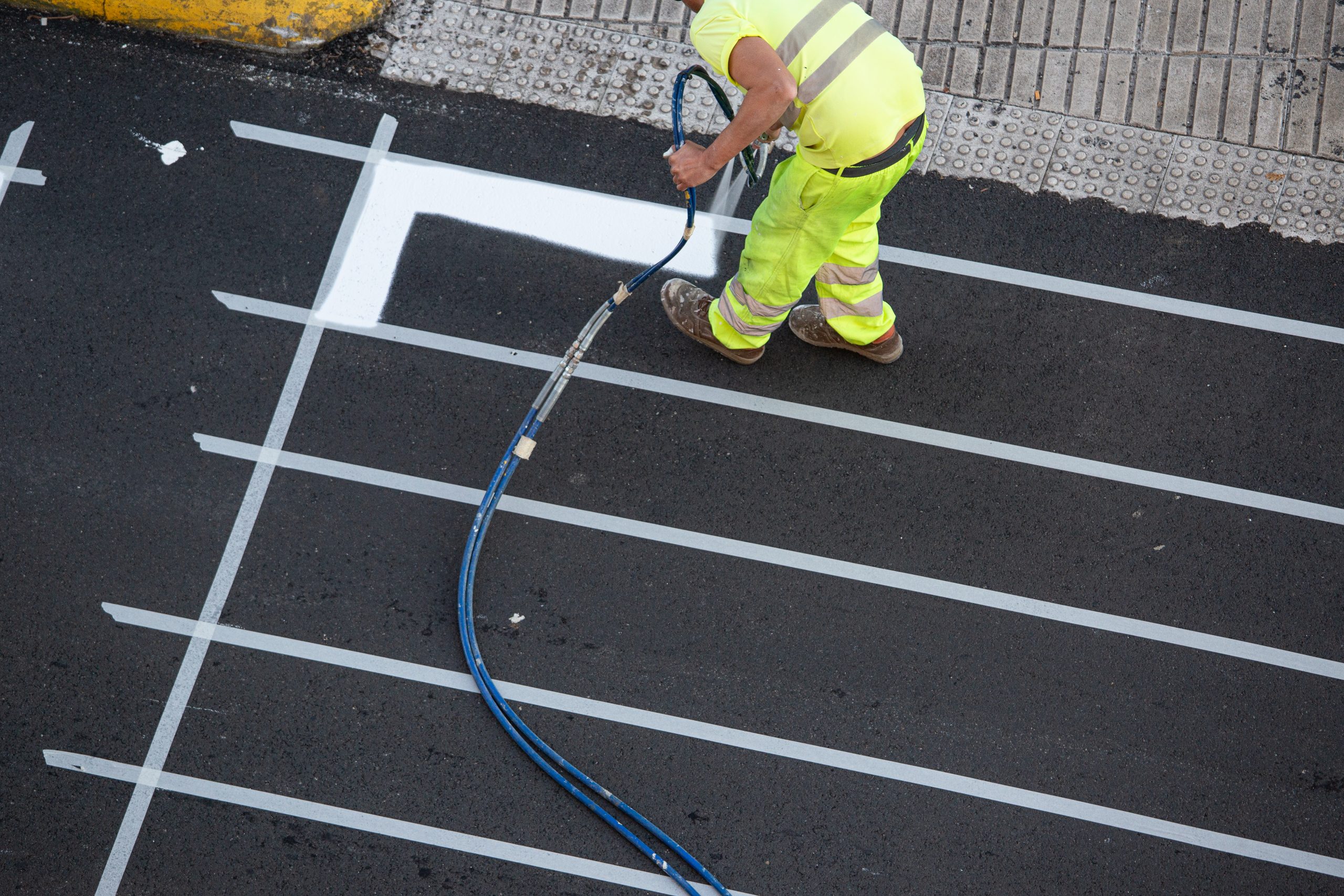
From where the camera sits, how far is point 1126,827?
395cm

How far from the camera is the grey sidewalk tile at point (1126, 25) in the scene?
466 cm

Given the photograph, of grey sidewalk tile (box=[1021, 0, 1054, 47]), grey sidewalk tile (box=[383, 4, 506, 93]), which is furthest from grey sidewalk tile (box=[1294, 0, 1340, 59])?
grey sidewalk tile (box=[383, 4, 506, 93])

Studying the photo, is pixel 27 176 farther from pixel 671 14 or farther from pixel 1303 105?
pixel 1303 105

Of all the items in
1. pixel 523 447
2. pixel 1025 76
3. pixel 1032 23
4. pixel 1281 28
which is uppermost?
pixel 1281 28

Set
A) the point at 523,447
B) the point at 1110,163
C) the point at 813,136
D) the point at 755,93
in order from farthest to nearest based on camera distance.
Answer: the point at 1110,163 → the point at 523,447 → the point at 813,136 → the point at 755,93

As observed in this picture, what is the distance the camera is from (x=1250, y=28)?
4.69 meters

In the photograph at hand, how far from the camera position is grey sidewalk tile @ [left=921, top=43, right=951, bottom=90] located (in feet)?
15.2

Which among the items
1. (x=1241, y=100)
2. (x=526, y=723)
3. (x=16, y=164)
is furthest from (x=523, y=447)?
(x=1241, y=100)

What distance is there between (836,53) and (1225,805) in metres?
3.56

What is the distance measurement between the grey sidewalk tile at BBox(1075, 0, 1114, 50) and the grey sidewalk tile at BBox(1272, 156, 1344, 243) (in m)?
1.14

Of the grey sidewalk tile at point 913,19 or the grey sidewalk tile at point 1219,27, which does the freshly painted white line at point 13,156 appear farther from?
the grey sidewalk tile at point 1219,27

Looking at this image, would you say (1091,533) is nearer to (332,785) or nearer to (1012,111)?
(1012,111)

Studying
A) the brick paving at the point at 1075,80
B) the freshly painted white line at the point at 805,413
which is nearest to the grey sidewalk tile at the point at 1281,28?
the brick paving at the point at 1075,80

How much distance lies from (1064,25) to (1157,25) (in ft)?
1.57
